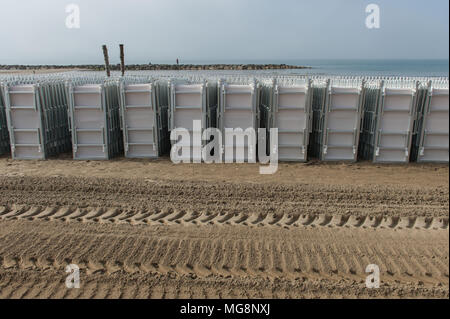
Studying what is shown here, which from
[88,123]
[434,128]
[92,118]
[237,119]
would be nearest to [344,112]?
[434,128]

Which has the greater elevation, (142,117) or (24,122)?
(142,117)

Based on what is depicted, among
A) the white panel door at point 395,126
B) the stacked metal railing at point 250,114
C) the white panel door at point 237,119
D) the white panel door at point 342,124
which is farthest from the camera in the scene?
the white panel door at point 237,119

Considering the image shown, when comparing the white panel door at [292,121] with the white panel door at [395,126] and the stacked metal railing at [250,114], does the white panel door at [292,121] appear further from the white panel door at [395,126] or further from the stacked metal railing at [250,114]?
the white panel door at [395,126]

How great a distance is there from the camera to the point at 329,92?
9750 mm

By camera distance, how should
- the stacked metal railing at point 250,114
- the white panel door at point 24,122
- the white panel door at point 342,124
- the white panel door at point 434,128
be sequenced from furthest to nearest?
1. the white panel door at point 24,122
2. the white panel door at point 342,124
3. the stacked metal railing at point 250,114
4. the white panel door at point 434,128

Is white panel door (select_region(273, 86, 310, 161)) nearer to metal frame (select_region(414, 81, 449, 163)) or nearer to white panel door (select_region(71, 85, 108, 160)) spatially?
metal frame (select_region(414, 81, 449, 163))

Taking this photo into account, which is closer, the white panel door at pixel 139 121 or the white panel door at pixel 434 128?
the white panel door at pixel 434 128

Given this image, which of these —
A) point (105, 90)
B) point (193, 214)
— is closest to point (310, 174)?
point (193, 214)

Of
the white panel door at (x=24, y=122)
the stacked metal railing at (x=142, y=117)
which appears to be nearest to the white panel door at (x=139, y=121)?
the stacked metal railing at (x=142, y=117)

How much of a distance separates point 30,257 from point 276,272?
3512mm

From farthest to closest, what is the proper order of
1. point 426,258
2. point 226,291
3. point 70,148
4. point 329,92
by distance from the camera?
point 70,148, point 329,92, point 426,258, point 226,291

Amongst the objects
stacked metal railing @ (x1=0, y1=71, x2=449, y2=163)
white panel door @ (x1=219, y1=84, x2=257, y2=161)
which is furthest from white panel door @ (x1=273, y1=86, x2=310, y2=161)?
white panel door @ (x1=219, y1=84, x2=257, y2=161)

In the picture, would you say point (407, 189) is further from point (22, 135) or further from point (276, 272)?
point (22, 135)

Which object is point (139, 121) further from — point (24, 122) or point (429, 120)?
point (429, 120)
